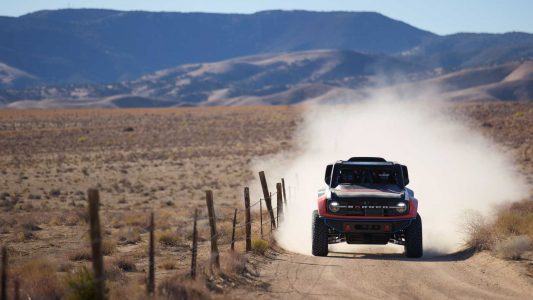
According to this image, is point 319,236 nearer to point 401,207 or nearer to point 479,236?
point 401,207

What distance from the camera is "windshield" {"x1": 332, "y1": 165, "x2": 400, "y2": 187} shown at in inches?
694

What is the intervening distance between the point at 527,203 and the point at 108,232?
12.5 metres

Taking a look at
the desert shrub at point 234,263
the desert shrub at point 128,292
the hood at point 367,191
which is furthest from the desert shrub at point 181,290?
the hood at point 367,191

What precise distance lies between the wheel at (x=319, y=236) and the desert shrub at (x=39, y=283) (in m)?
5.63

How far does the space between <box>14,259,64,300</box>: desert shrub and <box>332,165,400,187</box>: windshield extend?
7.09m

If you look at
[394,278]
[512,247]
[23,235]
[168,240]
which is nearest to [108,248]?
[168,240]

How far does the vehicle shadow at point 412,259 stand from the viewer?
52.5 feet

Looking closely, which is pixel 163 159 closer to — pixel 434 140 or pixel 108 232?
pixel 434 140

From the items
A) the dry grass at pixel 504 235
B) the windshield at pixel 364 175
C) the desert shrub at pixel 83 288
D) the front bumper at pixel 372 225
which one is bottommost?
the dry grass at pixel 504 235

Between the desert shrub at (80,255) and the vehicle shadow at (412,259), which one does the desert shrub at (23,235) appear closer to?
the desert shrub at (80,255)

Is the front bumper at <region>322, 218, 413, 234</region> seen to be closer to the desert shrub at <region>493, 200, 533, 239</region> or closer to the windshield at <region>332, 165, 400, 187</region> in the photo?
the windshield at <region>332, 165, 400, 187</region>

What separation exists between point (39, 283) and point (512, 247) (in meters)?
8.75

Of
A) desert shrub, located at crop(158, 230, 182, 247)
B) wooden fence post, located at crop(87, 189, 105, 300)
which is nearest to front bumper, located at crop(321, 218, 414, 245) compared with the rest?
desert shrub, located at crop(158, 230, 182, 247)

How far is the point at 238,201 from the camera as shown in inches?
1307
